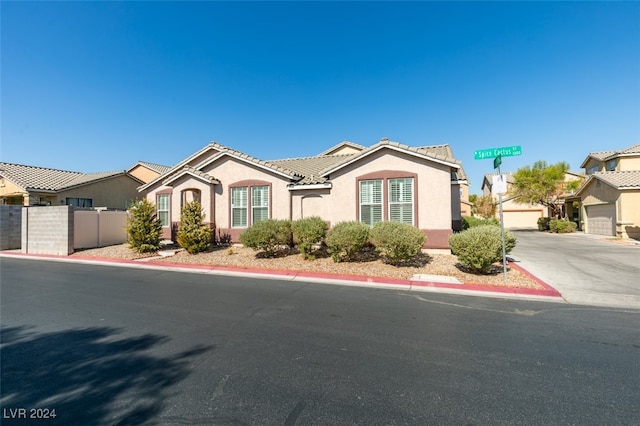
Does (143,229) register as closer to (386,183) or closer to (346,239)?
(346,239)

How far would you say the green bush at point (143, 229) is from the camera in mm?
14102

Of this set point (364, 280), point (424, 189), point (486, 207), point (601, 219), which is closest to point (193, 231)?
point (364, 280)

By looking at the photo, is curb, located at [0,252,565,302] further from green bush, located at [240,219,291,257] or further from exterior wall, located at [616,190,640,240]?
exterior wall, located at [616,190,640,240]

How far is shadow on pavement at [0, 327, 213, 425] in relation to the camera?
2.96m

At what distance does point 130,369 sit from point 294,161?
1619cm

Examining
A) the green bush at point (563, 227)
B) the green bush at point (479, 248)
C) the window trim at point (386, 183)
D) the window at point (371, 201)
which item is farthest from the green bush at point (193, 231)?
the green bush at point (563, 227)

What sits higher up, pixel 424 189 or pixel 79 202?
pixel 79 202

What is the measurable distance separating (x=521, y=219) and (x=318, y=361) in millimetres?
44018

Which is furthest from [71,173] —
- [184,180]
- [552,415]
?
[552,415]

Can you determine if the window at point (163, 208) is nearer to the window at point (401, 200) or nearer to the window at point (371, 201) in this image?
the window at point (371, 201)

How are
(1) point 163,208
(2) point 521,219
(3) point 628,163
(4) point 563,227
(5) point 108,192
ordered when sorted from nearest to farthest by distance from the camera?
(1) point 163,208 < (5) point 108,192 < (3) point 628,163 < (4) point 563,227 < (2) point 521,219

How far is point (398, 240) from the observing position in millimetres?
9719

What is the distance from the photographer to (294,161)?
18.9m

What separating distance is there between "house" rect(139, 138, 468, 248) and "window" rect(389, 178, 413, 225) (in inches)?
1.7
